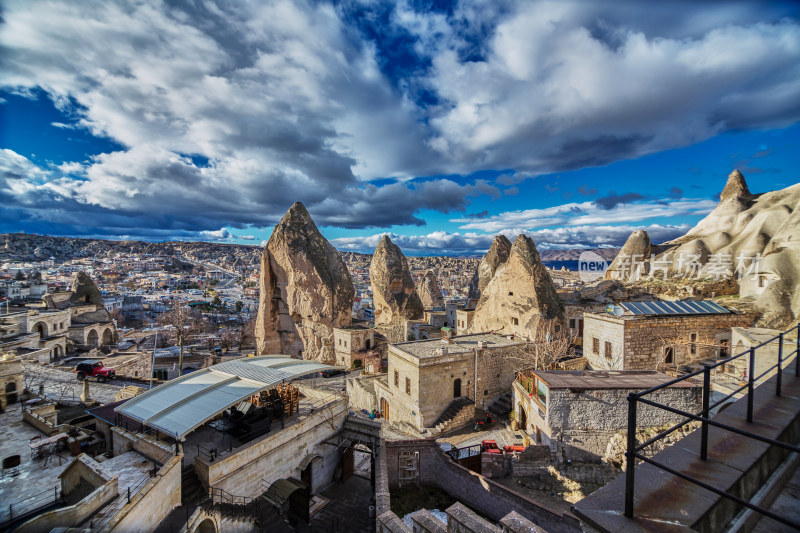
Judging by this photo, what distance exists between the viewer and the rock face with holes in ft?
125

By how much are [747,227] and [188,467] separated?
47139mm

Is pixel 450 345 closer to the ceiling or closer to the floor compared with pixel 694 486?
closer to the floor

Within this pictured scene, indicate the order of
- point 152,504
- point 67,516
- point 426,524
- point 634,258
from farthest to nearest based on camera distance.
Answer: point 634,258 → point 152,504 → point 67,516 → point 426,524

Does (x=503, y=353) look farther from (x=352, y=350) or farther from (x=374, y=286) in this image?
(x=374, y=286)

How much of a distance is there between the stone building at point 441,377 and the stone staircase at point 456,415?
57 mm

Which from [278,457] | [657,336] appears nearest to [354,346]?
[278,457]

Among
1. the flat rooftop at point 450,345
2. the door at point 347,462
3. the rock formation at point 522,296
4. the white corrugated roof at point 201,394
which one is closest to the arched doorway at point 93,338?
the white corrugated roof at point 201,394

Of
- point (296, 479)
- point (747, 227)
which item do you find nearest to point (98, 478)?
point (296, 479)

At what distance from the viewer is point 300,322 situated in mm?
39219

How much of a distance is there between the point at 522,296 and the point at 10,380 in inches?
1168

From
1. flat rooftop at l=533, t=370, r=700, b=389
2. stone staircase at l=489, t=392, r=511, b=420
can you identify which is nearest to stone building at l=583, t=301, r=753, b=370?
flat rooftop at l=533, t=370, r=700, b=389

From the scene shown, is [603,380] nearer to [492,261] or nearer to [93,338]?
[492,261]

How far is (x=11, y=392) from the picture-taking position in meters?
15.2

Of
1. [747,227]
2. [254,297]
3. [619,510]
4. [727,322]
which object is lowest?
[254,297]
